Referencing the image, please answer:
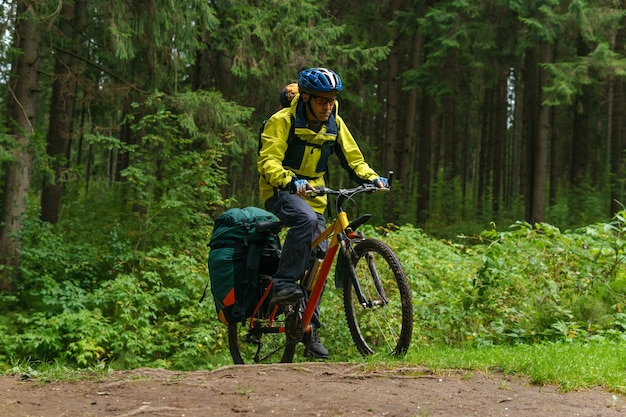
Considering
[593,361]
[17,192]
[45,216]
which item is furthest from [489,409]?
[45,216]

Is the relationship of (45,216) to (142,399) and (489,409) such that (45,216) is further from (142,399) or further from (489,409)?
(489,409)

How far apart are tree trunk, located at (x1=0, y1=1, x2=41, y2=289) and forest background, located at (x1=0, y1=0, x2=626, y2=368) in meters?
0.04

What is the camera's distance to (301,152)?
5664 millimetres

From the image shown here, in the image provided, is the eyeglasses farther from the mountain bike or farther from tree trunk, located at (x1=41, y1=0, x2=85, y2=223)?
tree trunk, located at (x1=41, y1=0, x2=85, y2=223)

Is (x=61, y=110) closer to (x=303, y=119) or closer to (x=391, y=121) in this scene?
(x=391, y=121)

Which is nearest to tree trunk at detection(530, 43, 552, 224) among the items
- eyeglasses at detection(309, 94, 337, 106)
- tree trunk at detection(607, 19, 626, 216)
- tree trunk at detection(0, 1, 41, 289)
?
tree trunk at detection(607, 19, 626, 216)

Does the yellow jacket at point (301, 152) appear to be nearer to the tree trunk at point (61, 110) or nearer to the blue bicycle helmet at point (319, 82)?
the blue bicycle helmet at point (319, 82)

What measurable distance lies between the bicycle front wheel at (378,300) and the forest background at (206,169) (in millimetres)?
1764

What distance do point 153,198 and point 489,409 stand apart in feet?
27.8

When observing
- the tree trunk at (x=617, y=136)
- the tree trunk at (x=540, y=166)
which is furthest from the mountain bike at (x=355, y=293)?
the tree trunk at (x=617, y=136)

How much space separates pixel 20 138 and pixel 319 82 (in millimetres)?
7598

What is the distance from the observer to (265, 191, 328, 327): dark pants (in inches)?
212

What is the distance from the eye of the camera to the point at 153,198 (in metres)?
11.3

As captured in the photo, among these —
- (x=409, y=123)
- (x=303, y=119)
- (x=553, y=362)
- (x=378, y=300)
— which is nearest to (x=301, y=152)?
(x=303, y=119)
